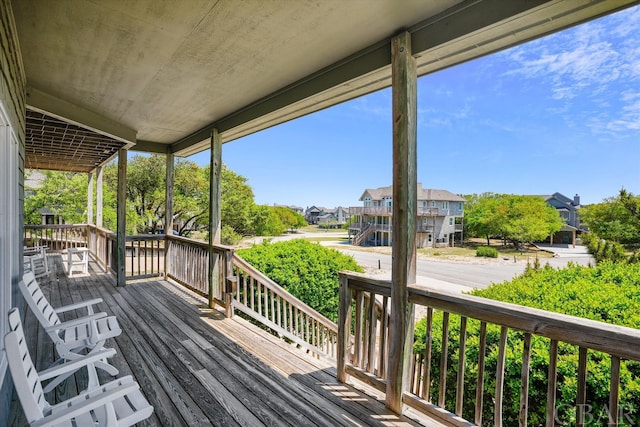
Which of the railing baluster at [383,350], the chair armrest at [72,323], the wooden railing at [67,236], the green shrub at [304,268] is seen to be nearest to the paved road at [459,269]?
the green shrub at [304,268]

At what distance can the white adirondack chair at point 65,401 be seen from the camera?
1144 mm

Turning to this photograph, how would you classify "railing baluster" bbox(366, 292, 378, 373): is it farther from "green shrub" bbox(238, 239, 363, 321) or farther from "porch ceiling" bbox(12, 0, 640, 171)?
"green shrub" bbox(238, 239, 363, 321)

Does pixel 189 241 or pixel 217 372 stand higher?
pixel 189 241

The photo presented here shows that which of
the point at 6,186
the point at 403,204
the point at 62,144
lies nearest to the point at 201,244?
the point at 6,186

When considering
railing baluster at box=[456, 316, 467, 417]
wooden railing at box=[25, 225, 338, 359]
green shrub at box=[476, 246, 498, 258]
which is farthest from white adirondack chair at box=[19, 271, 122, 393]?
green shrub at box=[476, 246, 498, 258]

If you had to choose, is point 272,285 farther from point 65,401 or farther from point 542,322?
point 542,322

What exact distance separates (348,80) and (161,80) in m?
1.96

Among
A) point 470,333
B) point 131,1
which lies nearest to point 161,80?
point 131,1

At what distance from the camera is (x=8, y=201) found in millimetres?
2041

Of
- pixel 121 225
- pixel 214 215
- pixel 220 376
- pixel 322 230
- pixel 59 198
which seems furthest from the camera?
pixel 322 230

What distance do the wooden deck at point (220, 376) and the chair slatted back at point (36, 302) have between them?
0.60 metres

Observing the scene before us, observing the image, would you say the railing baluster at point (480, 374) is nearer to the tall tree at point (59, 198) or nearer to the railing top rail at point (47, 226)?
the railing top rail at point (47, 226)

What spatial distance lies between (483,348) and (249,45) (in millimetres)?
2680

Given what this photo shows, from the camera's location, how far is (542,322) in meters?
1.53
